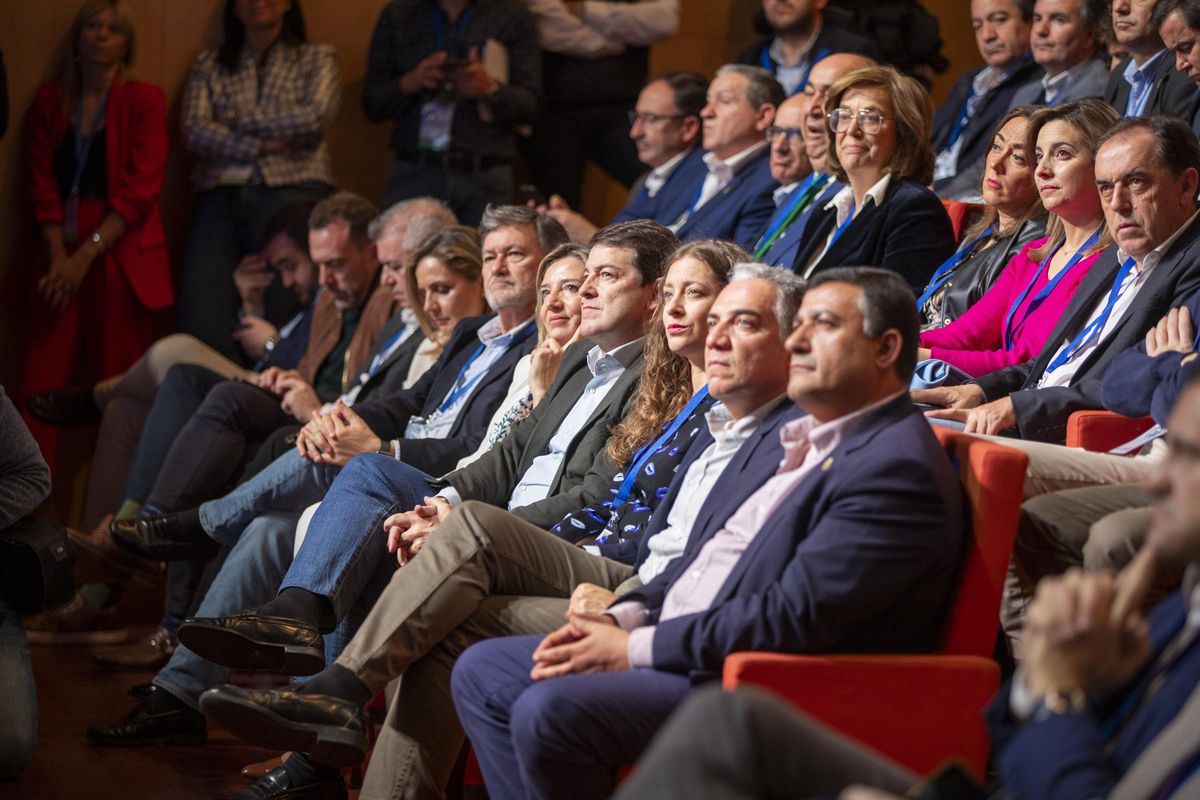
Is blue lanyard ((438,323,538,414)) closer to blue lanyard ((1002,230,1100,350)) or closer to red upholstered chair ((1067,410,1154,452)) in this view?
blue lanyard ((1002,230,1100,350))

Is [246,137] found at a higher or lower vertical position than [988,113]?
lower

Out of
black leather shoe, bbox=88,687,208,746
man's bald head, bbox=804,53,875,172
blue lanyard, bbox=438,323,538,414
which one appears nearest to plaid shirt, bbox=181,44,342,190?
blue lanyard, bbox=438,323,538,414

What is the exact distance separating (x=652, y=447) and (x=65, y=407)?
340cm

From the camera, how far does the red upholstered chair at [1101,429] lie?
10.4 feet

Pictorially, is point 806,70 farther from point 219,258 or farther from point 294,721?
point 294,721

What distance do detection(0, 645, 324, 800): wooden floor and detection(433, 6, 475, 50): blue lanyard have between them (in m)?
3.05

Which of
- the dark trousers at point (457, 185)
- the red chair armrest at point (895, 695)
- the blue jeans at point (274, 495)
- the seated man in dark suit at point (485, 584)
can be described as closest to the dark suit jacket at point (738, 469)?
the seated man in dark suit at point (485, 584)

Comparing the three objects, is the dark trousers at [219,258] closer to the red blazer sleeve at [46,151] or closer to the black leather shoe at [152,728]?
the red blazer sleeve at [46,151]

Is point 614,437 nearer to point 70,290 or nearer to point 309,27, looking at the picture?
point 70,290

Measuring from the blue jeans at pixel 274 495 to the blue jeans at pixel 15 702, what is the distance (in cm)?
79

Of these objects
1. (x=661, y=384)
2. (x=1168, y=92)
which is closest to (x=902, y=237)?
(x=1168, y=92)

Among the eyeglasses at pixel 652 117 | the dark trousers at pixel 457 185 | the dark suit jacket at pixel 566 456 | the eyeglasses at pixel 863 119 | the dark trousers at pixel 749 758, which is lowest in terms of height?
the dark suit jacket at pixel 566 456

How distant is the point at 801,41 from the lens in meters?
5.99

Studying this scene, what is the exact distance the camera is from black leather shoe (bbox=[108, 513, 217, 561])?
14.6ft
